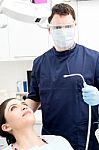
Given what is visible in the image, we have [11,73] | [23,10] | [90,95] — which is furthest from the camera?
[11,73]

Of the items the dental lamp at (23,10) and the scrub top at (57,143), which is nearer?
the dental lamp at (23,10)

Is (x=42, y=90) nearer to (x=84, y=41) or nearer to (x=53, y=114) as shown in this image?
(x=53, y=114)

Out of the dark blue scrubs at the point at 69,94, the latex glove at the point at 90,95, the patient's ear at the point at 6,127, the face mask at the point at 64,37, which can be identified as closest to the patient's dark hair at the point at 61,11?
the face mask at the point at 64,37

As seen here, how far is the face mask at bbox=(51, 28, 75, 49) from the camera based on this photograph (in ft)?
5.62

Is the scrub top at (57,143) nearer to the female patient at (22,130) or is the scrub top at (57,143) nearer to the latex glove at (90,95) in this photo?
the female patient at (22,130)

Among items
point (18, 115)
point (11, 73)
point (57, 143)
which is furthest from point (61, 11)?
point (11, 73)

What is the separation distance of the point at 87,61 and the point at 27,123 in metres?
0.50

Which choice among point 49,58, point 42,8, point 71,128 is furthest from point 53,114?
point 42,8

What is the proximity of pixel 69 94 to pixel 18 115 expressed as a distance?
32 cm

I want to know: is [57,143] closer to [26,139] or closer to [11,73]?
[26,139]

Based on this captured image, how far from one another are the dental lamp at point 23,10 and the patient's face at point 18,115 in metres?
0.52

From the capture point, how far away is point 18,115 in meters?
1.66

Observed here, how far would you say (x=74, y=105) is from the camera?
1699 millimetres

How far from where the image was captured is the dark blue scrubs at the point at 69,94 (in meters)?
1.70
